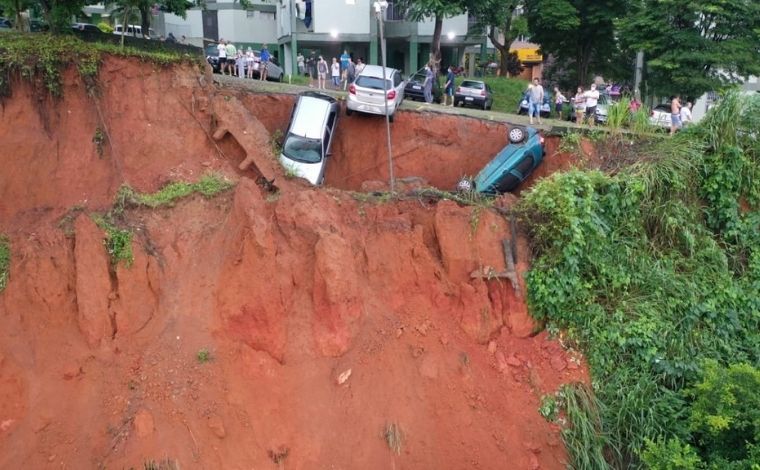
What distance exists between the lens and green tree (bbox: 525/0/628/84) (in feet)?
82.2

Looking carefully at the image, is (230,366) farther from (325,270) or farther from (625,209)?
(625,209)

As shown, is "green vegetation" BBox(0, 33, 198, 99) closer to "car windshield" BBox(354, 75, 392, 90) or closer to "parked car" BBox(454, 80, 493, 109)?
"car windshield" BBox(354, 75, 392, 90)

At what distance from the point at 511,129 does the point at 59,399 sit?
11118 millimetres

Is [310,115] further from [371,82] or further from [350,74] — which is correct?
[350,74]

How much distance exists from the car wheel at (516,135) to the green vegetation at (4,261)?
34.5 ft

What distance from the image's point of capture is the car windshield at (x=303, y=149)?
1416 centimetres

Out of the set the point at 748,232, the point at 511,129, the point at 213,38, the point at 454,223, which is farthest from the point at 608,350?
the point at 213,38

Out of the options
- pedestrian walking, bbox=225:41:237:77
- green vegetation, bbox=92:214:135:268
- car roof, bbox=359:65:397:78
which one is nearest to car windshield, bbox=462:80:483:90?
car roof, bbox=359:65:397:78

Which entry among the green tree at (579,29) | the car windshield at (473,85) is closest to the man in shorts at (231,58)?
the car windshield at (473,85)

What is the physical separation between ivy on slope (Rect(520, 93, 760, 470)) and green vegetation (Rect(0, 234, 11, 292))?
26.6 ft

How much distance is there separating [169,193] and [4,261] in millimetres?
2727

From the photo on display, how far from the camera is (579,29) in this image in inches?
1043

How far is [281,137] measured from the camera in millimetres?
15352

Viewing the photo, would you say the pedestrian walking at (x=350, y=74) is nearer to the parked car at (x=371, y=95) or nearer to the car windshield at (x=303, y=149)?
the parked car at (x=371, y=95)
